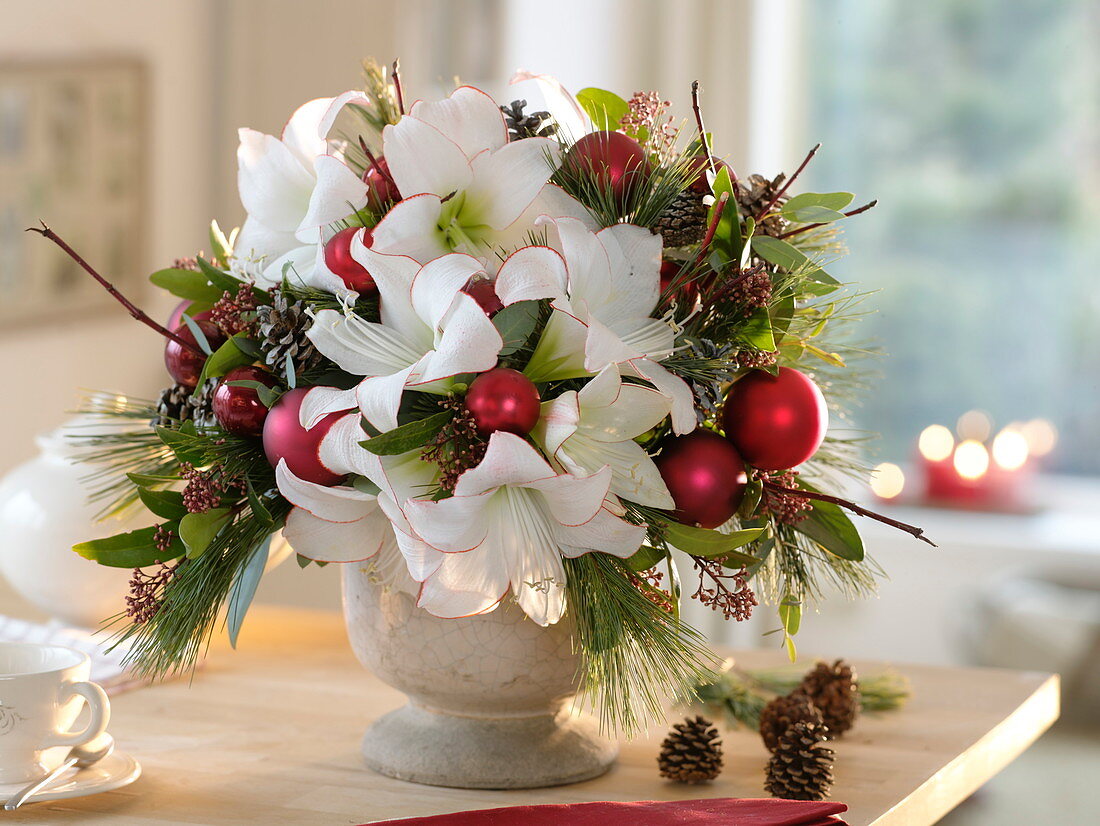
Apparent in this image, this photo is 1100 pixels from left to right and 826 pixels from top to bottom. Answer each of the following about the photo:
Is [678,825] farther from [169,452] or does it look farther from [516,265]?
[169,452]

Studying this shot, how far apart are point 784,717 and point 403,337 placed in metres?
0.41

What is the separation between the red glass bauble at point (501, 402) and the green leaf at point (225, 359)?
17cm

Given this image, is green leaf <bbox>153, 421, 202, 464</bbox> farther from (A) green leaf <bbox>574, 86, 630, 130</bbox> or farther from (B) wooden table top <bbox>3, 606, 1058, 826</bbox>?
(A) green leaf <bbox>574, 86, 630, 130</bbox>

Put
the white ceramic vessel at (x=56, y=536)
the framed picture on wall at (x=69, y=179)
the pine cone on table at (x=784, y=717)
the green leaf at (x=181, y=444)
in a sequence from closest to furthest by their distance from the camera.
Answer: the green leaf at (x=181, y=444), the pine cone on table at (x=784, y=717), the white ceramic vessel at (x=56, y=536), the framed picture on wall at (x=69, y=179)

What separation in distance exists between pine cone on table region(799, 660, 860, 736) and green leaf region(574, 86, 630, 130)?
0.47m

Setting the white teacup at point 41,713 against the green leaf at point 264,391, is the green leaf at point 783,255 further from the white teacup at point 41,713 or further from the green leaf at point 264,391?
the white teacup at point 41,713

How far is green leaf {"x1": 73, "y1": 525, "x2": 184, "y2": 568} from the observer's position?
903 mm

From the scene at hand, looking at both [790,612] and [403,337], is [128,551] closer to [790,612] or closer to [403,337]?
[403,337]

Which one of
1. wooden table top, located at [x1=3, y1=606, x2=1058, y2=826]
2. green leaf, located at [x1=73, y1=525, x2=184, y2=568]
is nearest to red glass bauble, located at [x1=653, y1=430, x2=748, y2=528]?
wooden table top, located at [x1=3, y1=606, x2=1058, y2=826]

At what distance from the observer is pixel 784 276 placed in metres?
0.89

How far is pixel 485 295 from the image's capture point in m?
0.83

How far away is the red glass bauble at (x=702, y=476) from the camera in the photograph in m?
0.85

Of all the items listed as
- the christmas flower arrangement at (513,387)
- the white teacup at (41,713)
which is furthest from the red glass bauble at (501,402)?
the white teacup at (41,713)

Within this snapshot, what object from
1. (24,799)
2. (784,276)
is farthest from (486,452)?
(24,799)
